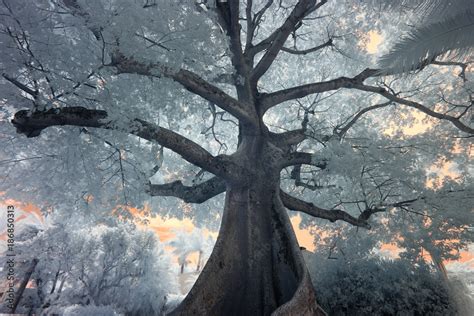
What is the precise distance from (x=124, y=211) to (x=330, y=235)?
10.3 m

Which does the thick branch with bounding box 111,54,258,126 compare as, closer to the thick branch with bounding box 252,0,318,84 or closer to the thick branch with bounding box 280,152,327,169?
the thick branch with bounding box 280,152,327,169

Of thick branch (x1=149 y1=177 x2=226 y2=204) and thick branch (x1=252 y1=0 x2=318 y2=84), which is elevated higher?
thick branch (x1=252 y1=0 x2=318 y2=84)

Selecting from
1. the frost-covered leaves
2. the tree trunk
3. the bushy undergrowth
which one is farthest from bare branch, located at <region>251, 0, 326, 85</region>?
the frost-covered leaves

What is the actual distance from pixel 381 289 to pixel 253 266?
247 inches

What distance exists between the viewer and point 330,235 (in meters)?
13.3

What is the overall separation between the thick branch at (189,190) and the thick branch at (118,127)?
1546 mm

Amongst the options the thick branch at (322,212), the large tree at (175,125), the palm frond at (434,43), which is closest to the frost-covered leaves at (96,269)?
the large tree at (175,125)

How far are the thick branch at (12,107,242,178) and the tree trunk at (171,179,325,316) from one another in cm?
88

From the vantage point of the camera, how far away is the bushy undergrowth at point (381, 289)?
26.9 ft

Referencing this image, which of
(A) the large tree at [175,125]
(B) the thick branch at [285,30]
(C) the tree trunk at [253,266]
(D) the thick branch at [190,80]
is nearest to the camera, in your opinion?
(A) the large tree at [175,125]

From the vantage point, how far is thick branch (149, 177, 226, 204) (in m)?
6.81

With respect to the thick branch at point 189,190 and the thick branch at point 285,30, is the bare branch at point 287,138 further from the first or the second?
the thick branch at point 189,190

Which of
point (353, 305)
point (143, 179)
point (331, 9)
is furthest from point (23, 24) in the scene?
point (331, 9)

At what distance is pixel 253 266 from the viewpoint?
5.22m
